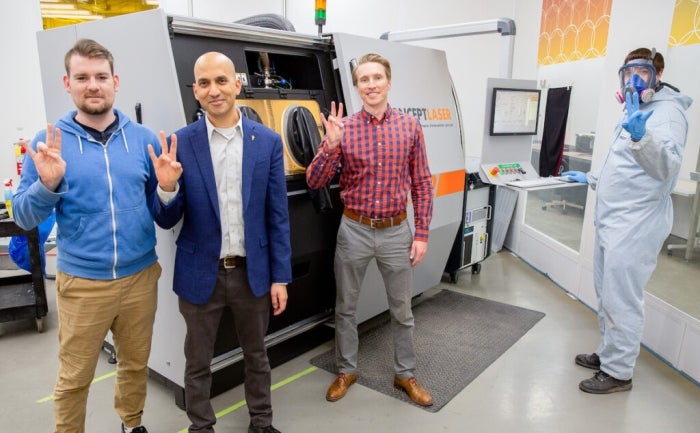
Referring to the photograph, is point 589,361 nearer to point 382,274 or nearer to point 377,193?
point 382,274

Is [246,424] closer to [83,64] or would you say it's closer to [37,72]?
[83,64]

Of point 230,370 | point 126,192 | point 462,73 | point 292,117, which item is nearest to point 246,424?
point 230,370

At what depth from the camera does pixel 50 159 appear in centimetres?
161

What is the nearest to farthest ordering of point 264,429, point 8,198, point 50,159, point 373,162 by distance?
point 50,159
point 264,429
point 373,162
point 8,198

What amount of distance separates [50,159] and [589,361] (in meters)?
3.09

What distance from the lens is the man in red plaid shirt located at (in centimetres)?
236

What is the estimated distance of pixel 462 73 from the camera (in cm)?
552

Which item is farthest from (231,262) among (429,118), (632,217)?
(632,217)

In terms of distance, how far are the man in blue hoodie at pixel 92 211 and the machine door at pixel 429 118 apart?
1351mm

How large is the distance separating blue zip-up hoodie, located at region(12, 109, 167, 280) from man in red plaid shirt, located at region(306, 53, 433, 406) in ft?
2.81

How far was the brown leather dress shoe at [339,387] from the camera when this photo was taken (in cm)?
263

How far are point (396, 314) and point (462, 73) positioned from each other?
3.80m

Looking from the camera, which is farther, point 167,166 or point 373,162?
point 373,162

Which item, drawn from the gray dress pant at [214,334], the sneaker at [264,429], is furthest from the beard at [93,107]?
the sneaker at [264,429]
